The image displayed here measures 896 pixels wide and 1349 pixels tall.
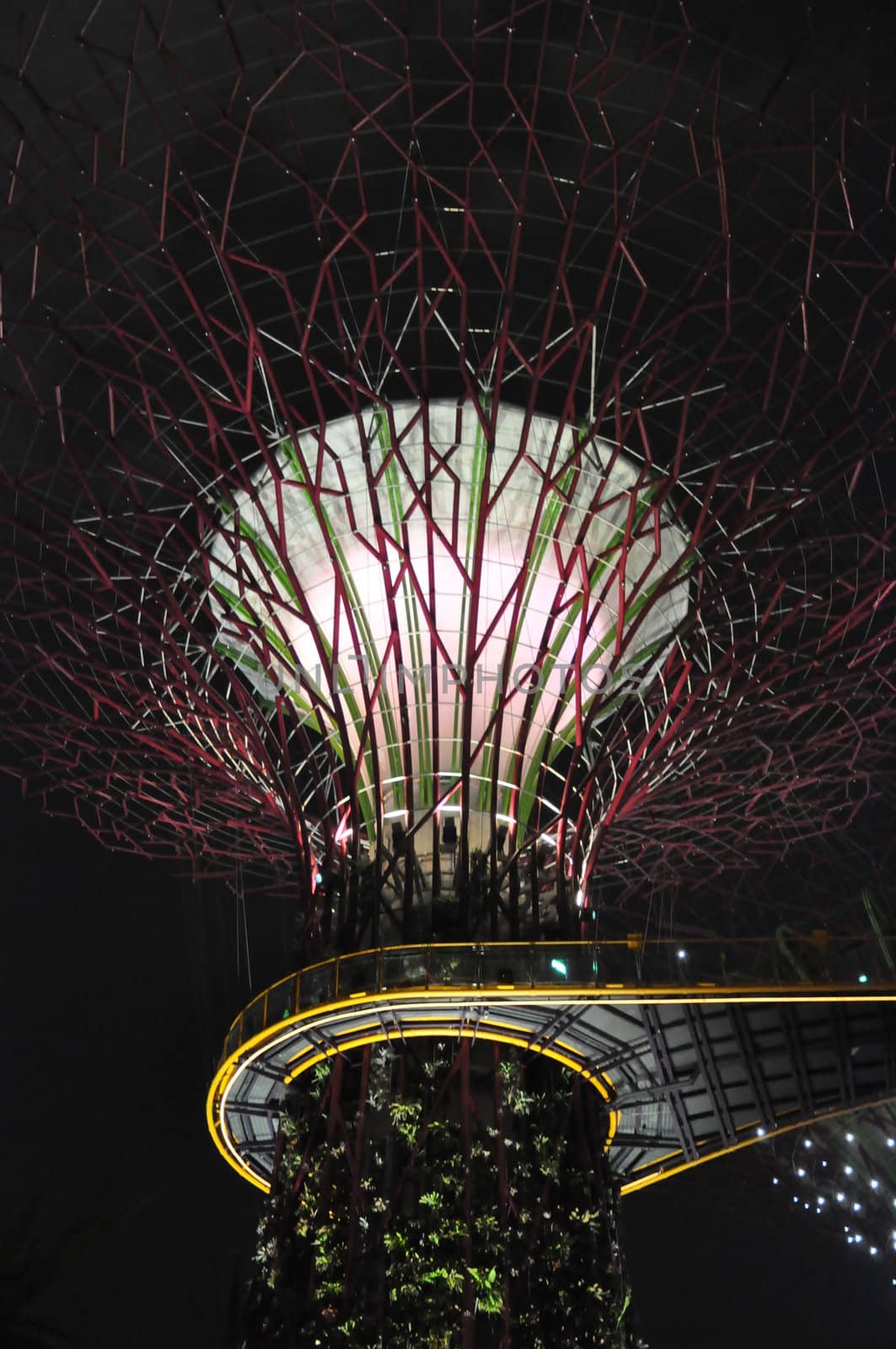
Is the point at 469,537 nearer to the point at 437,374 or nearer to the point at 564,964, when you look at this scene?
the point at 437,374

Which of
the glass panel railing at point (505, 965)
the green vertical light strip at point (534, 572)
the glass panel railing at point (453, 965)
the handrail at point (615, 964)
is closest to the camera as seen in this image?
the handrail at point (615, 964)

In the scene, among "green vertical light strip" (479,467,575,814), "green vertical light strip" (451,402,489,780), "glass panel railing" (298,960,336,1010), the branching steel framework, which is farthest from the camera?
"green vertical light strip" (479,467,575,814)

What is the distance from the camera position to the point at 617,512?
30.4 metres

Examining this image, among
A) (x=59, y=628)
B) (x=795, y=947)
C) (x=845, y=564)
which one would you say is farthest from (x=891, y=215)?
(x=59, y=628)

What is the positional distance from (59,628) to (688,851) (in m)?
22.3

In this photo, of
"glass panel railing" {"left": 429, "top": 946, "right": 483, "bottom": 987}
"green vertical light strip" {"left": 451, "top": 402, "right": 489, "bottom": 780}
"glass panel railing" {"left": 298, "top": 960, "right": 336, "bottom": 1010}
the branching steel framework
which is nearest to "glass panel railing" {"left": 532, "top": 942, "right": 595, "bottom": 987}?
"glass panel railing" {"left": 429, "top": 946, "right": 483, "bottom": 987}

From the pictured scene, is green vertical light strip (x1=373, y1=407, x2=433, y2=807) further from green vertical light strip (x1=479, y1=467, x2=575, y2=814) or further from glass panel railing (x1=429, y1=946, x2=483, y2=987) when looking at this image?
glass panel railing (x1=429, y1=946, x2=483, y2=987)

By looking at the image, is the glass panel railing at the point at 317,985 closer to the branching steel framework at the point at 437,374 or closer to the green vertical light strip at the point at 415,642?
the branching steel framework at the point at 437,374

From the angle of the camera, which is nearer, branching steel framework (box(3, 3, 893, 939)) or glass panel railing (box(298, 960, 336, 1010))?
branching steel framework (box(3, 3, 893, 939))

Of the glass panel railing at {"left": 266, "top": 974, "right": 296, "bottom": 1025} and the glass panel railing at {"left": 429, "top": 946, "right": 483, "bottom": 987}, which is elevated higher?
the glass panel railing at {"left": 429, "top": 946, "right": 483, "bottom": 987}

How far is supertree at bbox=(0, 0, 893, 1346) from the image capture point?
A: 23688 millimetres

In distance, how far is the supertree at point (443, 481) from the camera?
23.7 meters

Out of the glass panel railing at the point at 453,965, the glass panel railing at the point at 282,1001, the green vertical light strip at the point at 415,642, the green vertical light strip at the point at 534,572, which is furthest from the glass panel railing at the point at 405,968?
the green vertical light strip at the point at 534,572

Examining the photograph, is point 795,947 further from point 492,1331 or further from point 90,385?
point 90,385
